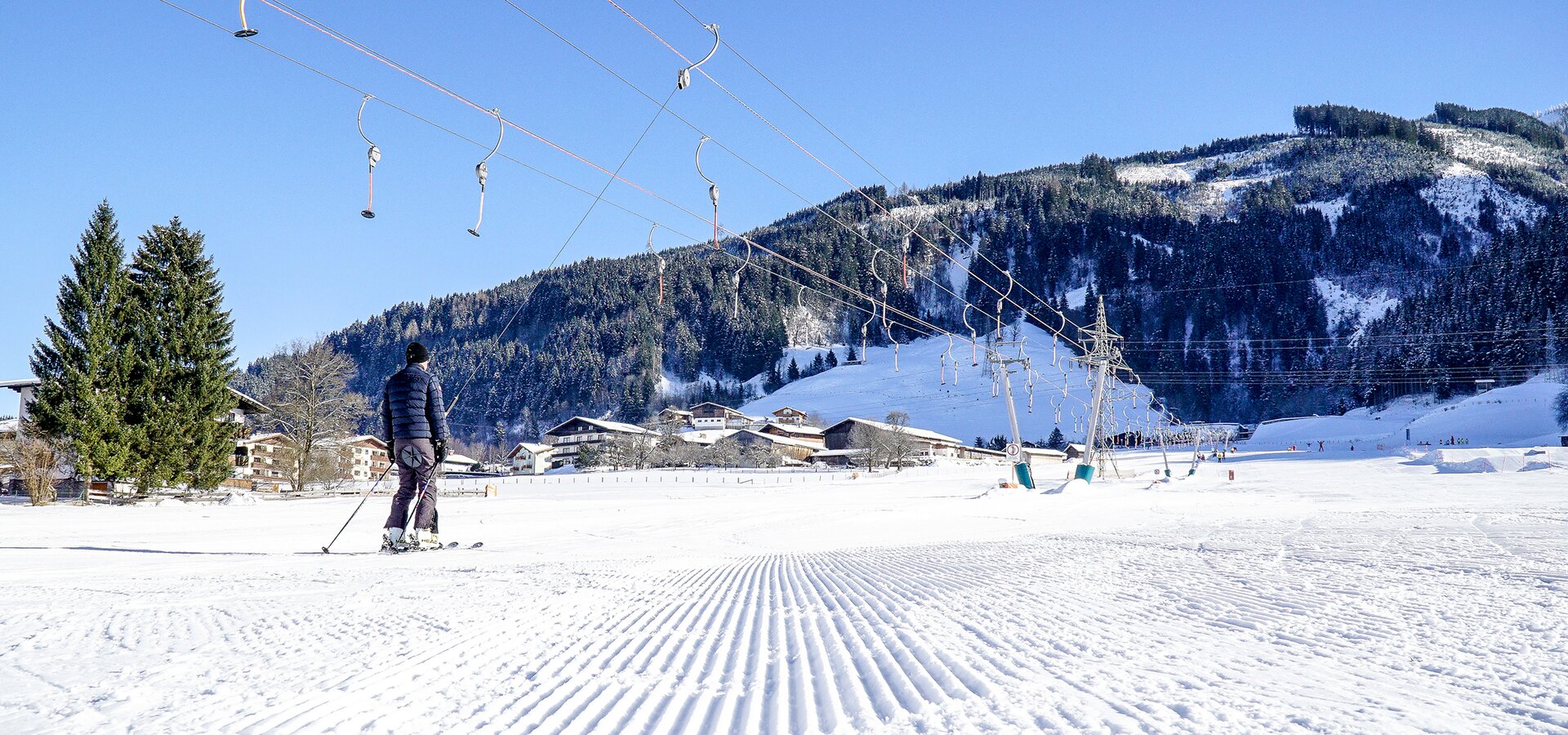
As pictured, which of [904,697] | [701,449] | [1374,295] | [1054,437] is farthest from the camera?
[1374,295]

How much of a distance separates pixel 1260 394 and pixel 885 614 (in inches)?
7356

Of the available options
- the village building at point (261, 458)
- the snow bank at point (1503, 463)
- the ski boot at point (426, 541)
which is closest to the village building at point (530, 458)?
the village building at point (261, 458)

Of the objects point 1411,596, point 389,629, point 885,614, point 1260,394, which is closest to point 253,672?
point 389,629

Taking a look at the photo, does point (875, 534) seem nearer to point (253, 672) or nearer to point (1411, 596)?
point (1411, 596)

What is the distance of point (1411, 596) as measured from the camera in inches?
203

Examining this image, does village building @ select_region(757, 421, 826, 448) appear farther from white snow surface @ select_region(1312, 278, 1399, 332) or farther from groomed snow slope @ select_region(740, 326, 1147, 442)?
white snow surface @ select_region(1312, 278, 1399, 332)

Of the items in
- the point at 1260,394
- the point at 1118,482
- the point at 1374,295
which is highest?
the point at 1374,295

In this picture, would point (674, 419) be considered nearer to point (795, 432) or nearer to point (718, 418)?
point (795, 432)

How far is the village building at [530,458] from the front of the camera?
100562 millimetres

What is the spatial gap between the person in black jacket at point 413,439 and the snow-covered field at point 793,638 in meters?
0.50

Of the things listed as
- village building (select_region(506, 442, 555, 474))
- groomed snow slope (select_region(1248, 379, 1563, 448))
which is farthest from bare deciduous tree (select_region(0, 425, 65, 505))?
groomed snow slope (select_region(1248, 379, 1563, 448))

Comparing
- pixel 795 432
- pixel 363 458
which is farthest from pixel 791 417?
pixel 363 458

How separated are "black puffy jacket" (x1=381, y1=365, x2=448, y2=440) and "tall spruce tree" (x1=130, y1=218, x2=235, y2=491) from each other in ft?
75.7

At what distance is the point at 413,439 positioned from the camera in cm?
864
